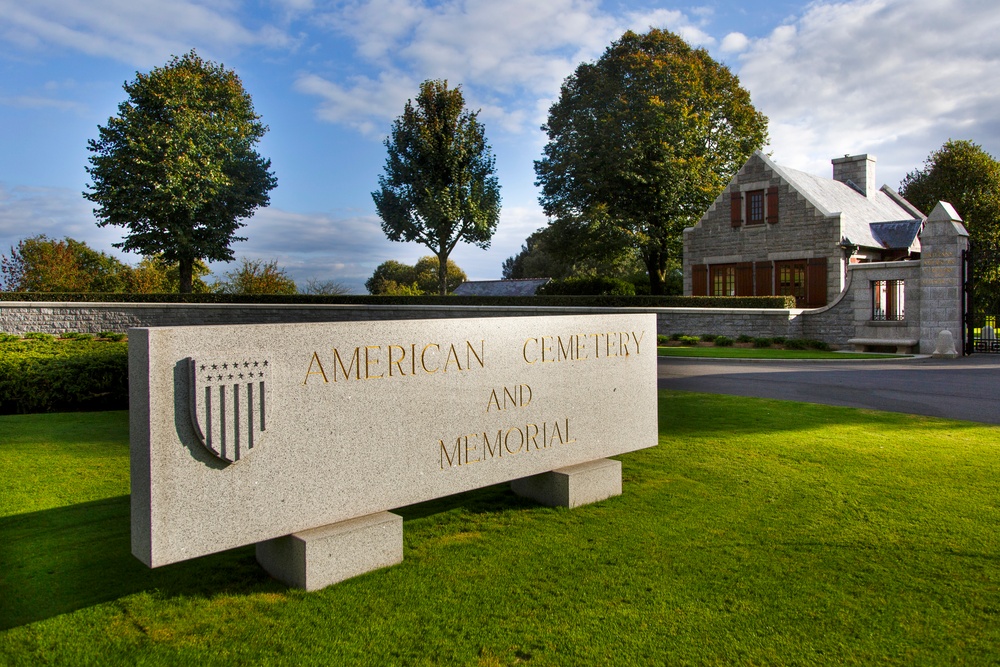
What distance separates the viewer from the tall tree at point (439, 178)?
42.3 meters

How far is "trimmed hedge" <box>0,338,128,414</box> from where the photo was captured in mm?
11359

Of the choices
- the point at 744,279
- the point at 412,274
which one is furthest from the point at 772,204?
the point at 412,274

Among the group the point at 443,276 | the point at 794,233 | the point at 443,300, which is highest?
the point at 794,233

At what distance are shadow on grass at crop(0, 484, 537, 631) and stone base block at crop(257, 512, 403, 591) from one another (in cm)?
14

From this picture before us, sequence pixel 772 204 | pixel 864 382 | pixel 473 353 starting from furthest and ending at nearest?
pixel 772 204, pixel 864 382, pixel 473 353

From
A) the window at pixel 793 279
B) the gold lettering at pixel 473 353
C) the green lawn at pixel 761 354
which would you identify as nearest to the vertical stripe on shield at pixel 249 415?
the gold lettering at pixel 473 353

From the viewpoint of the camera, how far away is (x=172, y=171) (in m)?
37.9

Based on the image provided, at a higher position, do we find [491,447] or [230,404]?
[230,404]

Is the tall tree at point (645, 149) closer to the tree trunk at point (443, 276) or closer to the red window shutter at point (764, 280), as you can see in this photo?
the red window shutter at point (764, 280)

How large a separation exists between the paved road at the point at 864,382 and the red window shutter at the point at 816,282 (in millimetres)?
9871

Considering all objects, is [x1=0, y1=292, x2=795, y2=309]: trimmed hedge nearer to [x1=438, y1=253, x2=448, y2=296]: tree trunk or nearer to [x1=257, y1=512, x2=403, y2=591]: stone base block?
[x1=438, y1=253, x2=448, y2=296]: tree trunk

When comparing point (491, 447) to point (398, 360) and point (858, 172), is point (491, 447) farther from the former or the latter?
point (858, 172)

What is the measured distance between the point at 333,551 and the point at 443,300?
30837 mm

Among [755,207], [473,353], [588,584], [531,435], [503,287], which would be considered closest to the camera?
[588,584]
